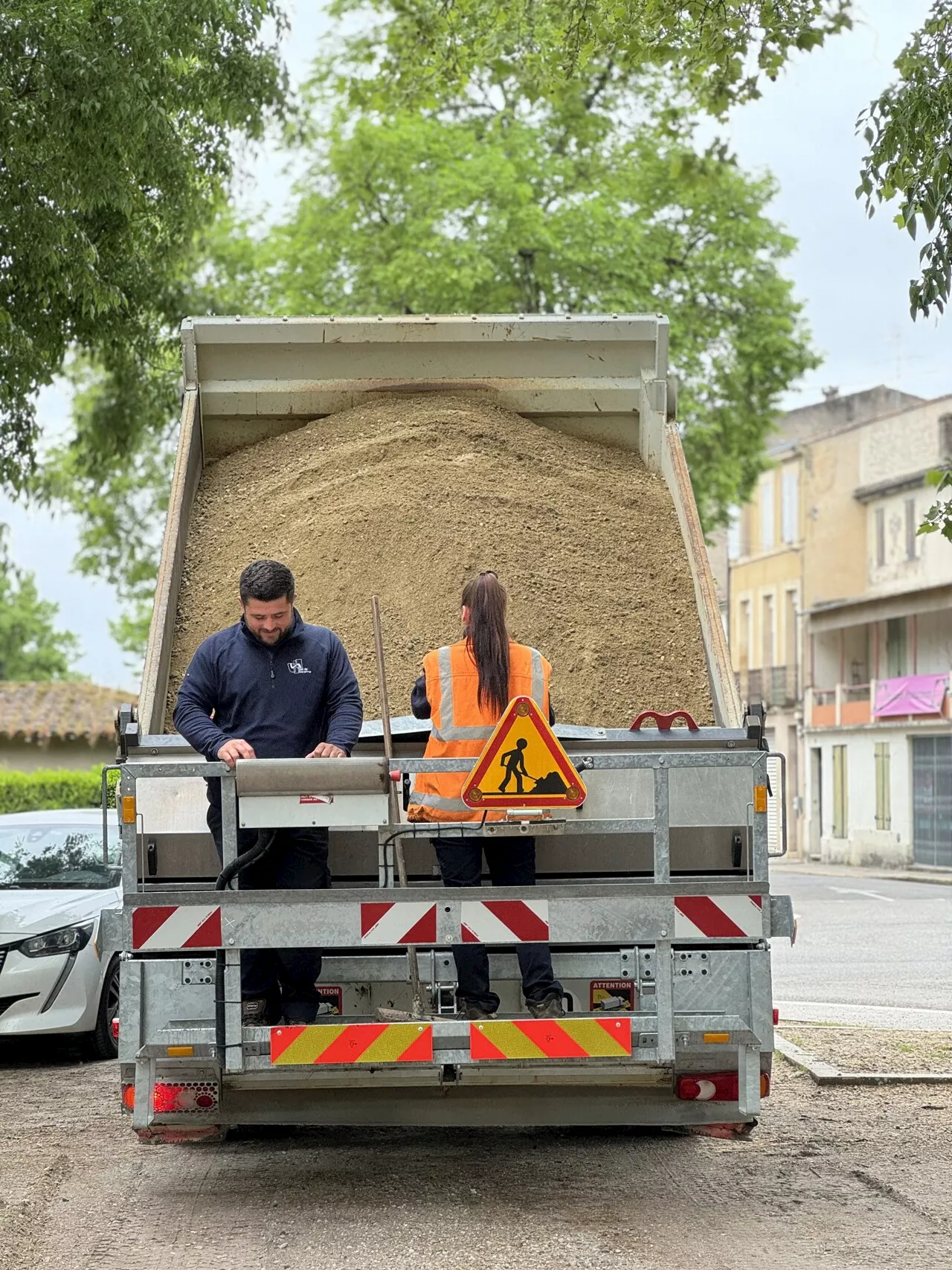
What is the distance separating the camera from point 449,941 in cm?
556

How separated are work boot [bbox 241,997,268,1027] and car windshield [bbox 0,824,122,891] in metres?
4.80

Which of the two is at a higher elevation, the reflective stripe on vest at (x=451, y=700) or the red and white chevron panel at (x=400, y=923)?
the reflective stripe on vest at (x=451, y=700)

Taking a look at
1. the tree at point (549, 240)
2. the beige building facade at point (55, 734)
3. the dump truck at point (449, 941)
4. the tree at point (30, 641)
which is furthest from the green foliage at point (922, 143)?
the tree at point (30, 641)

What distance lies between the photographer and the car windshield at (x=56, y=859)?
10.6 meters

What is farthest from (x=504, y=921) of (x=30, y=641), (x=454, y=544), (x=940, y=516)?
(x=30, y=641)

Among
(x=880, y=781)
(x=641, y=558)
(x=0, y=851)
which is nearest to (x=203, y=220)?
Answer: (x=0, y=851)

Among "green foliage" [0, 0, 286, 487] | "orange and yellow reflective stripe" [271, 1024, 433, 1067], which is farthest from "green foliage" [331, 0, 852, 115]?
"orange and yellow reflective stripe" [271, 1024, 433, 1067]

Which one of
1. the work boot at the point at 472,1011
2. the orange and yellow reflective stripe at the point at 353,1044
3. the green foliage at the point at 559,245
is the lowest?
the orange and yellow reflective stripe at the point at 353,1044

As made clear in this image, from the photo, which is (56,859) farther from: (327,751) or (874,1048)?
(327,751)

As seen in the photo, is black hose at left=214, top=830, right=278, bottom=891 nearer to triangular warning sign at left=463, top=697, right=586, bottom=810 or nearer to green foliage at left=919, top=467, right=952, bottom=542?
triangular warning sign at left=463, top=697, right=586, bottom=810

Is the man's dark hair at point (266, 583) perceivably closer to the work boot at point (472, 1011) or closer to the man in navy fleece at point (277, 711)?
the man in navy fleece at point (277, 711)

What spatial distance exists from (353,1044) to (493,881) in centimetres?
79

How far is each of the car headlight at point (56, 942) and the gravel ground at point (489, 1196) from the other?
140cm

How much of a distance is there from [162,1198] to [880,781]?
38.2 m
